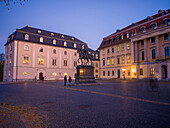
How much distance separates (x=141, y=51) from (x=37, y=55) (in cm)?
3201

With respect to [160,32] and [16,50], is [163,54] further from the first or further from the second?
[16,50]

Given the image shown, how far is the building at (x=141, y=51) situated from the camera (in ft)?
111

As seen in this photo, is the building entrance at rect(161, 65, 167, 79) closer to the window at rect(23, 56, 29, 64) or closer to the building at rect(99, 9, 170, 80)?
the building at rect(99, 9, 170, 80)

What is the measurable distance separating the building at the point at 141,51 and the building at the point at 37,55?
48.8 ft

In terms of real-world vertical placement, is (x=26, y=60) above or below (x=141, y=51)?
below

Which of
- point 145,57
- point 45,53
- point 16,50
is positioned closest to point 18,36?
point 16,50

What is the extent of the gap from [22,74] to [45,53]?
1030 centimetres

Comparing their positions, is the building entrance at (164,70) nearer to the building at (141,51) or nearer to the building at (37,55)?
the building at (141,51)

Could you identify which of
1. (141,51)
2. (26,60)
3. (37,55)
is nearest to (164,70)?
(141,51)

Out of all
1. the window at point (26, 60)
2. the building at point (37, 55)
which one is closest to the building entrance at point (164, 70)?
the building at point (37, 55)

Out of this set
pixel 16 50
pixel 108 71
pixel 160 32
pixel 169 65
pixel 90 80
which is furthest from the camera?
pixel 108 71

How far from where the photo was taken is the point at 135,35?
39594 millimetres

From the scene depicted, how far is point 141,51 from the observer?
39719mm

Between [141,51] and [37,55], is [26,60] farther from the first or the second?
[141,51]
